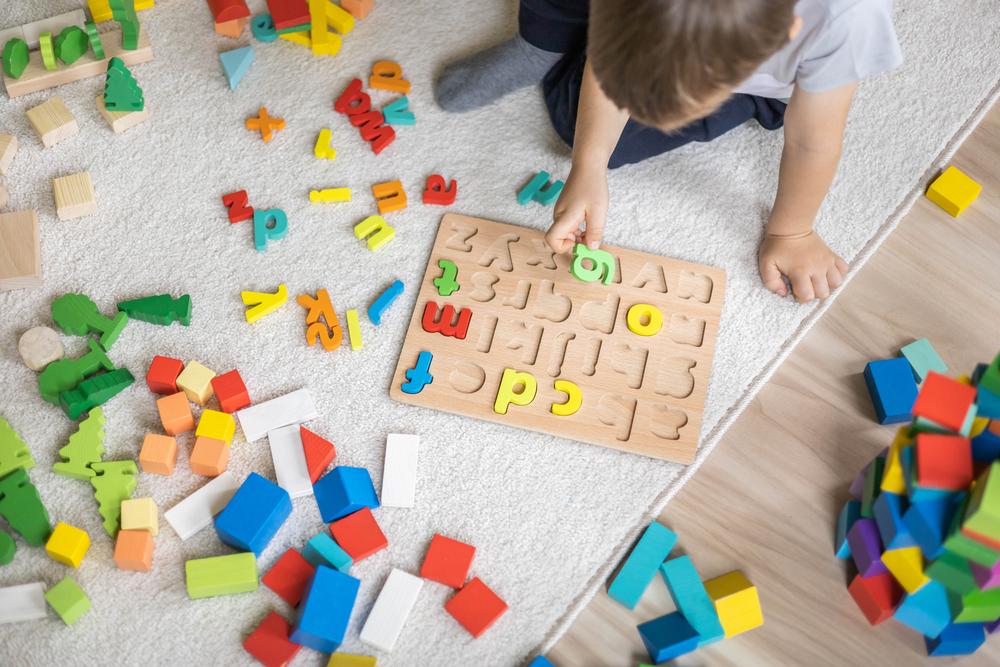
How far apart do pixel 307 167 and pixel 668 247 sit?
504mm

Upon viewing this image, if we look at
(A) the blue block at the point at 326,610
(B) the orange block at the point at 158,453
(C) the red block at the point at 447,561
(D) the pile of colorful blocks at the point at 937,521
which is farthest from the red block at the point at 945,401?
(B) the orange block at the point at 158,453

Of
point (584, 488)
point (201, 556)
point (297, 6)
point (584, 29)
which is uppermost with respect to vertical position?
point (584, 29)

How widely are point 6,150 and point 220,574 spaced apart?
688 mm

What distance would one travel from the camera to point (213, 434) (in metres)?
1.08

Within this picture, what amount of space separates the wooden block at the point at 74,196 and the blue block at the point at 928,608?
3.60 feet

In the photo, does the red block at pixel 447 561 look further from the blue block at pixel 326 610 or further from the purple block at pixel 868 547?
the purple block at pixel 868 547

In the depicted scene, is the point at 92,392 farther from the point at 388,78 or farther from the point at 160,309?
the point at 388,78

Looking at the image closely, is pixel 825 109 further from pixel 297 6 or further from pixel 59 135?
pixel 59 135

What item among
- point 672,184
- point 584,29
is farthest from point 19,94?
point 672,184

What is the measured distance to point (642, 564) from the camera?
1020 mm

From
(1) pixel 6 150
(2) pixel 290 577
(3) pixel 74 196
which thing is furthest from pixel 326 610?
(1) pixel 6 150

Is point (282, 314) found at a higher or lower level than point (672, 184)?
lower

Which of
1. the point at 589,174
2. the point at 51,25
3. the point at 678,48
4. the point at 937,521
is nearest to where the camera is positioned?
the point at 678,48

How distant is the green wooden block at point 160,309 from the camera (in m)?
1.16
